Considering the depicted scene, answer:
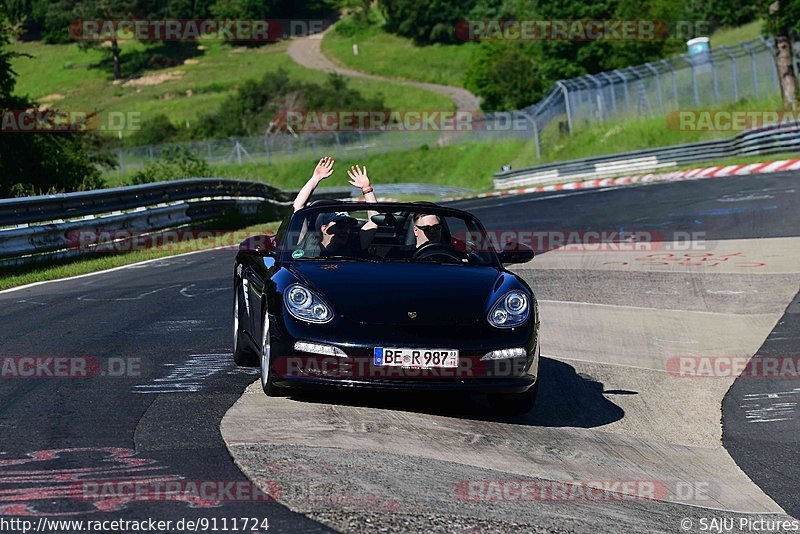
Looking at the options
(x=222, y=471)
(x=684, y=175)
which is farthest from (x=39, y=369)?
(x=684, y=175)

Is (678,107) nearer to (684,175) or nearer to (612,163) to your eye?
(612,163)

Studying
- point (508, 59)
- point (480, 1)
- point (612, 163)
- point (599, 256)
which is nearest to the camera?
point (599, 256)

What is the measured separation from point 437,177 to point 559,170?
18.5 m

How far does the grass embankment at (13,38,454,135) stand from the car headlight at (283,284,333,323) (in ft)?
266

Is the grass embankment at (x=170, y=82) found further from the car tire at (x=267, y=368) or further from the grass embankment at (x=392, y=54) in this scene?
the car tire at (x=267, y=368)

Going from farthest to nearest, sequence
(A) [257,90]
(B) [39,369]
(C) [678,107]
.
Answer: (A) [257,90] < (C) [678,107] < (B) [39,369]

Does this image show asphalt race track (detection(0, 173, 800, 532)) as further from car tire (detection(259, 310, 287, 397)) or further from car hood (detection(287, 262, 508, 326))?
car hood (detection(287, 262, 508, 326))

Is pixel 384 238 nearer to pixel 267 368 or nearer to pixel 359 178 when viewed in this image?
pixel 267 368

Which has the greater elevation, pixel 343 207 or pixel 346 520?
pixel 343 207

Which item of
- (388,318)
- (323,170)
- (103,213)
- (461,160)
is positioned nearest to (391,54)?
(461,160)

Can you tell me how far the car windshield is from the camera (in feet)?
26.4

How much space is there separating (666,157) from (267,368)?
3409 centimetres

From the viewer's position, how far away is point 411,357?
6754 millimetres

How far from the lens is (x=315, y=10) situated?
14062 centimetres
